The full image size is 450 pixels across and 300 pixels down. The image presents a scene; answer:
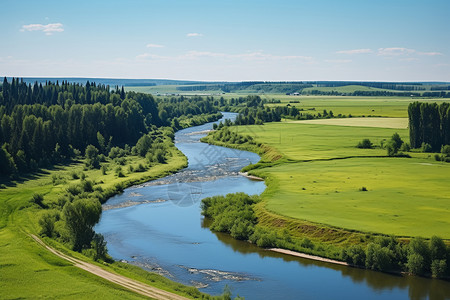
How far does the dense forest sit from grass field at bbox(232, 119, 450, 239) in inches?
1716

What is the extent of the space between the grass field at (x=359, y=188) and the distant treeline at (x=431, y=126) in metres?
7.61

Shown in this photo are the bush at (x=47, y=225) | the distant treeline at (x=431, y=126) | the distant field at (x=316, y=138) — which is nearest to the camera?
the bush at (x=47, y=225)

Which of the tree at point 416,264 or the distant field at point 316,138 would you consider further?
the distant field at point 316,138

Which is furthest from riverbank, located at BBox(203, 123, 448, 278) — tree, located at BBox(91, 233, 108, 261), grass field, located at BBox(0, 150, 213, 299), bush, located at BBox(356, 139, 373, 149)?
bush, located at BBox(356, 139, 373, 149)

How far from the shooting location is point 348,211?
5984 centimetres

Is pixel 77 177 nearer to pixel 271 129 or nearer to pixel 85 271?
pixel 85 271

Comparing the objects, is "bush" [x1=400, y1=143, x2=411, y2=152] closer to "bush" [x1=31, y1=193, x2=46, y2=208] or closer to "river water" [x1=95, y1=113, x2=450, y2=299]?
"river water" [x1=95, y1=113, x2=450, y2=299]

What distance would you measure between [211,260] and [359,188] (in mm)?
29958

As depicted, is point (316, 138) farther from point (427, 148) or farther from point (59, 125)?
point (59, 125)

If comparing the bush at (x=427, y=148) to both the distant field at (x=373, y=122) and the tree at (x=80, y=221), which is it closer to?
the distant field at (x=373, y=122)

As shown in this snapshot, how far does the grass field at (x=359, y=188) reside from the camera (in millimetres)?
54875

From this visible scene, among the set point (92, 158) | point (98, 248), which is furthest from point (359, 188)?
point (92, 158)

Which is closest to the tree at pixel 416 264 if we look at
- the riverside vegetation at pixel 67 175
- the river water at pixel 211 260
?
the river water at pixel 211 260

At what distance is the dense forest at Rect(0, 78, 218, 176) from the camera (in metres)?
99.2
